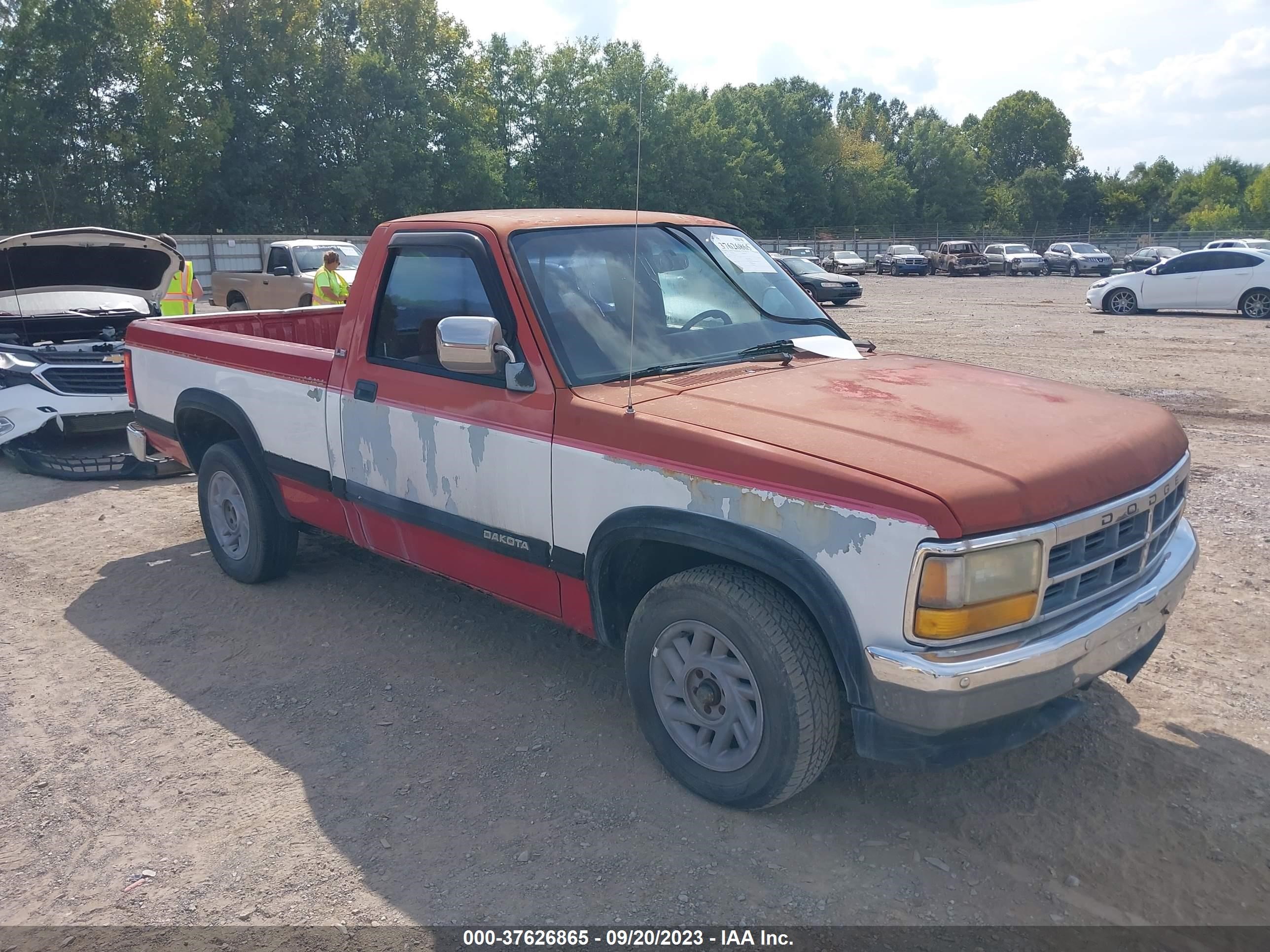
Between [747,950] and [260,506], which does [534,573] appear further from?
[260,506]

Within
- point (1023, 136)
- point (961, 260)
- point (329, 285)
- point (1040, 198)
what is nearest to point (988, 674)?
point (329, 285)

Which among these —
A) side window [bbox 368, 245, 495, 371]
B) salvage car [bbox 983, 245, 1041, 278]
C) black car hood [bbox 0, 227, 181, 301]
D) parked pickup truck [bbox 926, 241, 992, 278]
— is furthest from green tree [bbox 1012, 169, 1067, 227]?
side window [bbox 368, 245, 495, 371]

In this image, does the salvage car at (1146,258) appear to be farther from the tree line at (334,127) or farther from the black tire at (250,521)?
the black tire at (250,521)

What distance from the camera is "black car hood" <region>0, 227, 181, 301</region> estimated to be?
8344 mm

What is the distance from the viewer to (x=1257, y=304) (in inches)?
817

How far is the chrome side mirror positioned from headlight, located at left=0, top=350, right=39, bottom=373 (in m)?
6.20

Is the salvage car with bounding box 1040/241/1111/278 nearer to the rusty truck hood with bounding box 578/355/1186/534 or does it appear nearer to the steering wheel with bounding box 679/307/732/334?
the rusty truck hood with bounding box 578/355/1186/534

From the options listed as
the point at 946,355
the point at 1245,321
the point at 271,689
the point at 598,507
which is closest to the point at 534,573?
the point at 598,507

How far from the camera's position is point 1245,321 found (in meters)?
20.2

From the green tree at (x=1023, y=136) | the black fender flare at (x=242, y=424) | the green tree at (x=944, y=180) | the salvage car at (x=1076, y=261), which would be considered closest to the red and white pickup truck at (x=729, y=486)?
the black fender flare at (x=242, y=424)

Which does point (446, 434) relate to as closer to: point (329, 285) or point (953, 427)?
point (953, 427)

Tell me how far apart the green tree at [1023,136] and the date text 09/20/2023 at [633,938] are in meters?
117

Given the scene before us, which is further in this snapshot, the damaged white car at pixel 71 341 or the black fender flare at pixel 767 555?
the damaged white car at pixel 71 341

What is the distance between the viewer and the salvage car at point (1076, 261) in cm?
4606
